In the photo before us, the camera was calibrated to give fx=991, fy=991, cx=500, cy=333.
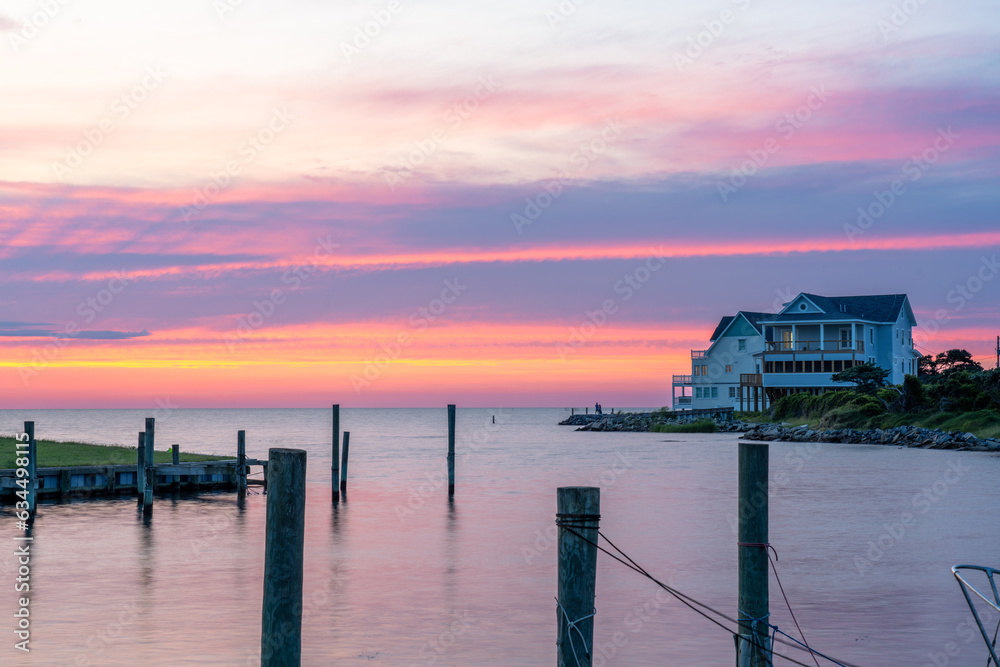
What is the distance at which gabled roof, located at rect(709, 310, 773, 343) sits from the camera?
103 m

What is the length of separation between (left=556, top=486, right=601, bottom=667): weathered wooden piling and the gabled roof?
318ft

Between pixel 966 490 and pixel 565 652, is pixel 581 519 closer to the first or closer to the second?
pixel 565 652

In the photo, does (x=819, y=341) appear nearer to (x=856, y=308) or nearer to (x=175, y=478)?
(x=856, y=308)

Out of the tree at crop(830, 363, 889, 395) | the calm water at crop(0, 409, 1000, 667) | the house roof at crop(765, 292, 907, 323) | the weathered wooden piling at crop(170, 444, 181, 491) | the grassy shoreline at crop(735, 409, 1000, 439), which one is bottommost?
the calm water at crop(0, 409, 1000, 667)

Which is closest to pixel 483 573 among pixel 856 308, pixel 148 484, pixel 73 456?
pixel 148 484

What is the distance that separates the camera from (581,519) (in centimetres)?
788

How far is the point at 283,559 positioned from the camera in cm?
746

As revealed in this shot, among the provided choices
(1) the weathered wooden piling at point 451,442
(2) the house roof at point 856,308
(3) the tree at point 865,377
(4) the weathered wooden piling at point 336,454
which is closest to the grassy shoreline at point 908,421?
(3) the tree at point 865,377

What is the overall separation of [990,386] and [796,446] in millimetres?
14508

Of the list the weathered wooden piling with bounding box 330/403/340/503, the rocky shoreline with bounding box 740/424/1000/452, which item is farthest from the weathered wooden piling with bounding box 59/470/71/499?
the rocky shoreline with bounding box 740/424/1000/452

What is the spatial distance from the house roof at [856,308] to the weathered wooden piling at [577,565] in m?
87.8

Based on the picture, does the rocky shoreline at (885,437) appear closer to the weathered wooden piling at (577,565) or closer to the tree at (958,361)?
the tree at (958,361)

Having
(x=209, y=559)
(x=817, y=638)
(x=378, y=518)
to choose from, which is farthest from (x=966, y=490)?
(x=209, y=559)

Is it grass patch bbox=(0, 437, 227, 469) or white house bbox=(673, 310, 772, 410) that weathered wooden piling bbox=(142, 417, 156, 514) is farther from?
white house bbox=(673, 310, 772, 410)
